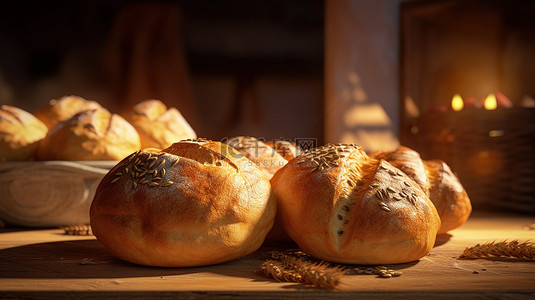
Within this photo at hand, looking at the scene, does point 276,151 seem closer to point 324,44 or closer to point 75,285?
point 75,285

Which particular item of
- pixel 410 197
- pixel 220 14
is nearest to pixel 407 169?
pixel 410 197

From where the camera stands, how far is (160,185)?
1.04m

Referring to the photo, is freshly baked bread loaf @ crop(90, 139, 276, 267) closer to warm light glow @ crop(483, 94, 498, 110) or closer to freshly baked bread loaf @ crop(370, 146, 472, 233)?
freshly baked bread loaf @ crop(370, 146, 472, 233)

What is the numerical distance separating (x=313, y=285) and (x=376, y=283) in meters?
0.14

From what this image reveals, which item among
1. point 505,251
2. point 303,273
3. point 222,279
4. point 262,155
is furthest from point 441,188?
point 222,279

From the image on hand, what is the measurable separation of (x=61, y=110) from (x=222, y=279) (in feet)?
4.64

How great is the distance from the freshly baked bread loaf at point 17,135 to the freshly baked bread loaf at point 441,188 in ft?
4.76

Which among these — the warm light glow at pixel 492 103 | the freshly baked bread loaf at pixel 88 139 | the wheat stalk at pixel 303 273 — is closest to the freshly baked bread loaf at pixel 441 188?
the wheat stalk at pixel 303 273

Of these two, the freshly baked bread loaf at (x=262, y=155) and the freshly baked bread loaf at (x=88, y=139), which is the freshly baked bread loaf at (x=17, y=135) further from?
the freshly baked bread loaf at (x=262, y=155)

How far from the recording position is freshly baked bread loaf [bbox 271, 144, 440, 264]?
103cm

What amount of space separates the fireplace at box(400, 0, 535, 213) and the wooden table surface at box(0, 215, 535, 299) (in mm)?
951

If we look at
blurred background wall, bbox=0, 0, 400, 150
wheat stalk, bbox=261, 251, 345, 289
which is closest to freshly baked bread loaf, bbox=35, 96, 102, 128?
blurred background wall, bbox=0, 0, 400, 150

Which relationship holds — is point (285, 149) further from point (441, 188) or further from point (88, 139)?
point (88, 139)

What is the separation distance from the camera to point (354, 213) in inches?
42.0
